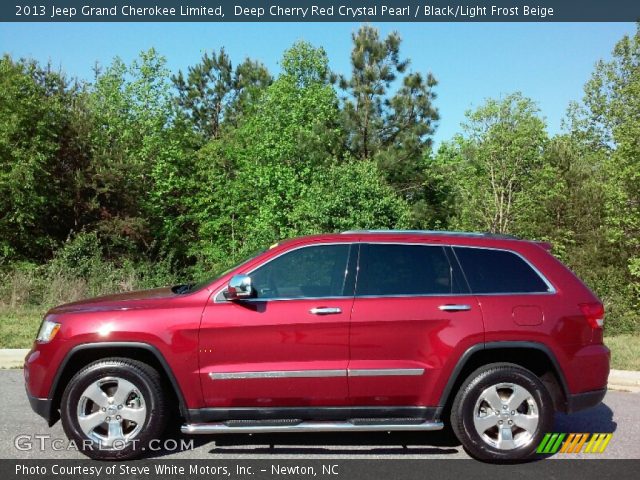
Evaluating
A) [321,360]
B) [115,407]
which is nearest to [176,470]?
[115,407]

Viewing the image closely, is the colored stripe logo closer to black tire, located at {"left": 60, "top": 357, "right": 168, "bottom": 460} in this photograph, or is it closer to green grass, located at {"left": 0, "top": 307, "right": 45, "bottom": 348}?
black tire, located at {"left": 60, "top": 357, "right": 168, "bottom": 460}

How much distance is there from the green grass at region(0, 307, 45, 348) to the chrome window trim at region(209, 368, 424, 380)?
19.4ft

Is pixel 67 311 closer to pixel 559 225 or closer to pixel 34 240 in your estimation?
pixel 34 240

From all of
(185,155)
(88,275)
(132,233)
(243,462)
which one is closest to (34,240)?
(132,233)

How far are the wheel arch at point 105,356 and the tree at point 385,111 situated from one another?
83.3 ft

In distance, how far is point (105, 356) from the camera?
497cm

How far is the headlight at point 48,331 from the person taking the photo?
16.2ft

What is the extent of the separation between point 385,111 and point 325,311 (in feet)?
87.6

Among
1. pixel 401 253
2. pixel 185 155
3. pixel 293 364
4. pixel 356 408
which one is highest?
pixel 185 155

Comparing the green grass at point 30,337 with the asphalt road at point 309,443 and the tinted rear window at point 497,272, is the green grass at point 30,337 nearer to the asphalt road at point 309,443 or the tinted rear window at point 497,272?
the asphalt road at point 309,443

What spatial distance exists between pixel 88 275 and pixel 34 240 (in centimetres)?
799

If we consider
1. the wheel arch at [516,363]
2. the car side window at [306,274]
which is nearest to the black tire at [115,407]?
the car side window at [306,274]

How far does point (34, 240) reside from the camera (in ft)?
77.5

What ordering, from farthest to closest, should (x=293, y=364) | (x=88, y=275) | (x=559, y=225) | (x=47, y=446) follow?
1. (x=559, y=225)
2. (x=88, y=275)
3. (x=47, y=446)
4. (x=293, y=364)
